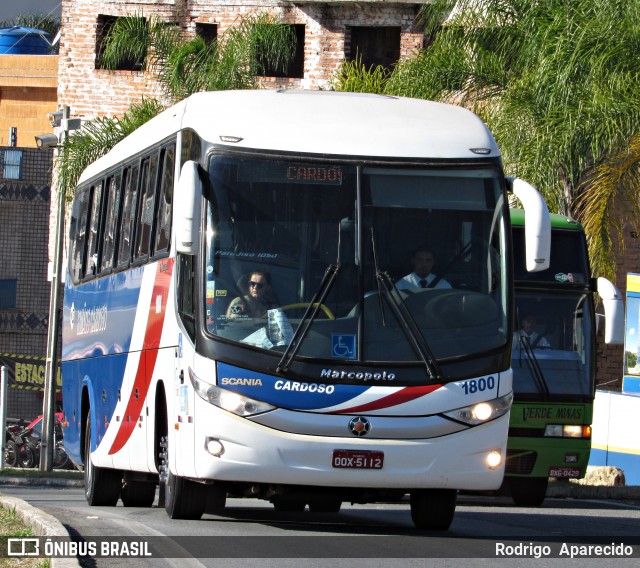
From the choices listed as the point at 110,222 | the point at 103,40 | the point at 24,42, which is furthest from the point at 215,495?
the point at 24,42

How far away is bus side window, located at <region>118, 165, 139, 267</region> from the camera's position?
14.7m

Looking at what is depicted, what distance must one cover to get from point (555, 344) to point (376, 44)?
22.2 m

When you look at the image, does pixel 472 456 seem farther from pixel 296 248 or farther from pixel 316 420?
pixel 296 248

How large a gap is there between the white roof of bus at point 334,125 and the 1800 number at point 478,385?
1.76 m

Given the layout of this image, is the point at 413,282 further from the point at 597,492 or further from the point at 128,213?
the point at 597,492

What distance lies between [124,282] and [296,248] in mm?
3715

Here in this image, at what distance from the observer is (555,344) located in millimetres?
19891

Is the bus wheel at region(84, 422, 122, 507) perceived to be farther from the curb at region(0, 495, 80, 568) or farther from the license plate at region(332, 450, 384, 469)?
the license plate at region(332, 450, 384, 469)

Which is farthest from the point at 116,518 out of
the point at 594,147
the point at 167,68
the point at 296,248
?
the point at 167,68

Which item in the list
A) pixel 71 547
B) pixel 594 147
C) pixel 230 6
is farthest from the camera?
pixel 230 6

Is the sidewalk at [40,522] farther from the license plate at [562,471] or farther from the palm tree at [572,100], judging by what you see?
the palm tree at [572,100]

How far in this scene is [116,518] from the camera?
1360 centimetres

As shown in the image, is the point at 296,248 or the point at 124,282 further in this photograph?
the point at 124,282

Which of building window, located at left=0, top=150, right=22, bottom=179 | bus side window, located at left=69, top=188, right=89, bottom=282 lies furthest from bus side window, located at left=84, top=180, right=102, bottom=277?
building window, located at left=0, top=150, right=22, bottom=179
